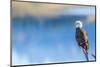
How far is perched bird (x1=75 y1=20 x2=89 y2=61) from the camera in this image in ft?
8.73

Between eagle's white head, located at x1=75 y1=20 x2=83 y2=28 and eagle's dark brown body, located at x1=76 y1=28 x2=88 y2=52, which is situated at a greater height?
eagle's white head, located at x1=75 y1=20 x2=83 y2=28

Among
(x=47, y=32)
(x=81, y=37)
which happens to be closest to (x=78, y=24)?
(x=81, y=37)

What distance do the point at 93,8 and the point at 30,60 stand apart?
1124 mm

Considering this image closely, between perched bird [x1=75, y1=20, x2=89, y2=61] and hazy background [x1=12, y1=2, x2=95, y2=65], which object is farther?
perched bird [x1=75, y1=20, x2=89, y2=61]

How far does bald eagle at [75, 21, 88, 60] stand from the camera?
2661 millimetres

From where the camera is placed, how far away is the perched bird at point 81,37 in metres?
2.66

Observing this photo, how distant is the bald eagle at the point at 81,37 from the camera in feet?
8.73

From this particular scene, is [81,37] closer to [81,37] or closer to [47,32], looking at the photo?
[81,37]

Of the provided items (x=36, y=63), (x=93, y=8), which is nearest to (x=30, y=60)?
(x=36, y=63)

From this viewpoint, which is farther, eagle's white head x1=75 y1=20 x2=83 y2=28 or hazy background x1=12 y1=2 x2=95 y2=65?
eagle's white head x1=75 y1=20 x2=83 y2=28

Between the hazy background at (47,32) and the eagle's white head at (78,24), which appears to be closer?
the hazy background at (47,32)

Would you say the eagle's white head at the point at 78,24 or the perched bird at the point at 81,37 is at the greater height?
the eagle's white head at the point at 78,24

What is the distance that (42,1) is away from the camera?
250 cm

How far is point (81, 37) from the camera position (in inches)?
106
